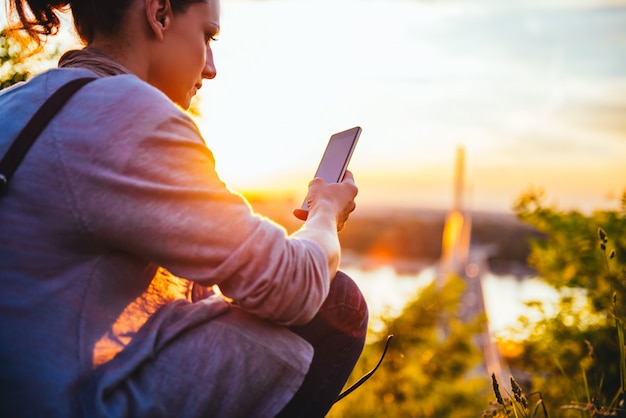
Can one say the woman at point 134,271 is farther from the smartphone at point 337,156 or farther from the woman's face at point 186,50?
the smartphone at point 337,156

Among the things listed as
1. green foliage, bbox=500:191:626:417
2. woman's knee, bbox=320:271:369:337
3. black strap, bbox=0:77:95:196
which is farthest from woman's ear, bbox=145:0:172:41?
green foliage, bbox=500:191:626:417

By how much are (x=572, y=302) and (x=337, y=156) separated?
4.12m

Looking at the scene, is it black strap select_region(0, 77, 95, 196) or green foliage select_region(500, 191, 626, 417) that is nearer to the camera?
black strap select_region(0, 77, 95, 196)

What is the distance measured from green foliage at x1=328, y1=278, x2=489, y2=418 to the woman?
4891mm

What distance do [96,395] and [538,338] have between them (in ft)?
15.4

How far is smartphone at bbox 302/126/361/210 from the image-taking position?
1757 millimetres

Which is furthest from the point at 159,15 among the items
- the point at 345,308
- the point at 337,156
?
the point at 345,308

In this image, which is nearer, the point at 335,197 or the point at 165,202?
the point at 165,202

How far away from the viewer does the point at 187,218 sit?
1.15 m

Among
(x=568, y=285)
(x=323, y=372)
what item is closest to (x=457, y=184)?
(x=568, y=285)

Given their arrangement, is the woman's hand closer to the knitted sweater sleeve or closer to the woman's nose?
the knitted sweater sleeve

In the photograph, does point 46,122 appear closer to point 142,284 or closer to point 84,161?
point 84,161

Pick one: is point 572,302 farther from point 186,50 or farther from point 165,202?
point 165,202

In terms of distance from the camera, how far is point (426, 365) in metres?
6.83
